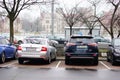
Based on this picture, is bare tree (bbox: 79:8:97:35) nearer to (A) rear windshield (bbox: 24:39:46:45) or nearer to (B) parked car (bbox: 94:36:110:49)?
(B) parked car (bbox: 94:36:110:49)

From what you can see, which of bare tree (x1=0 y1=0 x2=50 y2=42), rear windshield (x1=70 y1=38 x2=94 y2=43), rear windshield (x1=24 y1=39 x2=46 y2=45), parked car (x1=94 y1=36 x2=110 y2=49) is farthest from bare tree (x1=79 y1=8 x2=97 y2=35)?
rear windshield (x1=70 y1=38 x2=94 y2=43)

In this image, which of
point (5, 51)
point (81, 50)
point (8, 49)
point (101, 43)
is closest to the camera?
point (81, 50)

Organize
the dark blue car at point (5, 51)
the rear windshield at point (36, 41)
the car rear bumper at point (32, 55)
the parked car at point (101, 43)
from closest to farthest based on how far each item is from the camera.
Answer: the car rear bumper at point (32, 55) < the rear windshield at point (36, 41) < the dark blue car at point (5, 51) < the parked car at point (101, 43)

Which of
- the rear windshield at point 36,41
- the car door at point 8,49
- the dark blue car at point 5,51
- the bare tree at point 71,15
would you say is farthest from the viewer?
the bare tree at point 71,15

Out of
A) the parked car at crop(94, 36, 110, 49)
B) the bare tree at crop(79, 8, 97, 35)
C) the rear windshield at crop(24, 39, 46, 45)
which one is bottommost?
the parked car at crop(94, 36, 110, 49)

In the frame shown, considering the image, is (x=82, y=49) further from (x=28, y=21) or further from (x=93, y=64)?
(x=28, y=21)

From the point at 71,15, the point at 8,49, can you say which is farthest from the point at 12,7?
the point at 71,15

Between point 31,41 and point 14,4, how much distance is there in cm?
876

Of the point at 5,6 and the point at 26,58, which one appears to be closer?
the point at 26,58

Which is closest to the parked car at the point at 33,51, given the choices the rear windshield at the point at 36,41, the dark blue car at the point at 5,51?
the rear windshield at the point at 36,41

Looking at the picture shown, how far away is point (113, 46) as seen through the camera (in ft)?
56.3

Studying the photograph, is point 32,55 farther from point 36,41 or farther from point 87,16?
point 87,16

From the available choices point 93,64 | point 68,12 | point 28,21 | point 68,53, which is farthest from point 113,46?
point 28,21

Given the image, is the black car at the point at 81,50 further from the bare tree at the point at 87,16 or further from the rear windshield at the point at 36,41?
the bare tree at the point at 87,16
